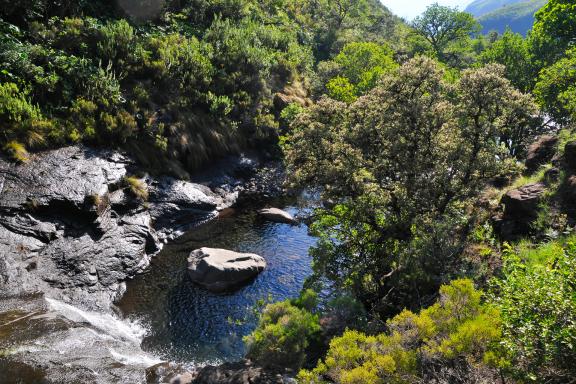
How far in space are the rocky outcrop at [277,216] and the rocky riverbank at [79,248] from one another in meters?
3.75

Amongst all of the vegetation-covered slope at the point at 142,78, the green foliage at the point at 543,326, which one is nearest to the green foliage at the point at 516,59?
the vegetation-covered slope at the point at 142,78

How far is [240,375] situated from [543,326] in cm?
882

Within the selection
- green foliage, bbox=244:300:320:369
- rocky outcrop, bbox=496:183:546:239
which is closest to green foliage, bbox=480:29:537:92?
rocky outcrop, bbox=496:183:546:239

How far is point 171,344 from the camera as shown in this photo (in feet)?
52.9

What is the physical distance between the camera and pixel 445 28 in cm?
7531

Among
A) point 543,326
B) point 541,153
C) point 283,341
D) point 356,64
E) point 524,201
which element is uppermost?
point 356,64

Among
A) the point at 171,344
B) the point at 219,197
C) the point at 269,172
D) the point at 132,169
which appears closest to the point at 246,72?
the point at 269,172

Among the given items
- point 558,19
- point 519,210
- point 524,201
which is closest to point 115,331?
point 519,210

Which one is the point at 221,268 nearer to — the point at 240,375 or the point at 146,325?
the point at 146,325

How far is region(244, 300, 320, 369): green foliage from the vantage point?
1276cm

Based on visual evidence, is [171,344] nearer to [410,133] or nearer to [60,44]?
[410,133]

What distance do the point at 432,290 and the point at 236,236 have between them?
569 inches

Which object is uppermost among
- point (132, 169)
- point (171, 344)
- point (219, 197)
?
point (132, 169)

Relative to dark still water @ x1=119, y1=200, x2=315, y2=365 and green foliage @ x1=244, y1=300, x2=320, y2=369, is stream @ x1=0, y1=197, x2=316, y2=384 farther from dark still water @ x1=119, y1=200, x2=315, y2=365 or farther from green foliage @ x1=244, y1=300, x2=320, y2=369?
green foliage @ x1=244, y1=300, x2=320, y2=369
